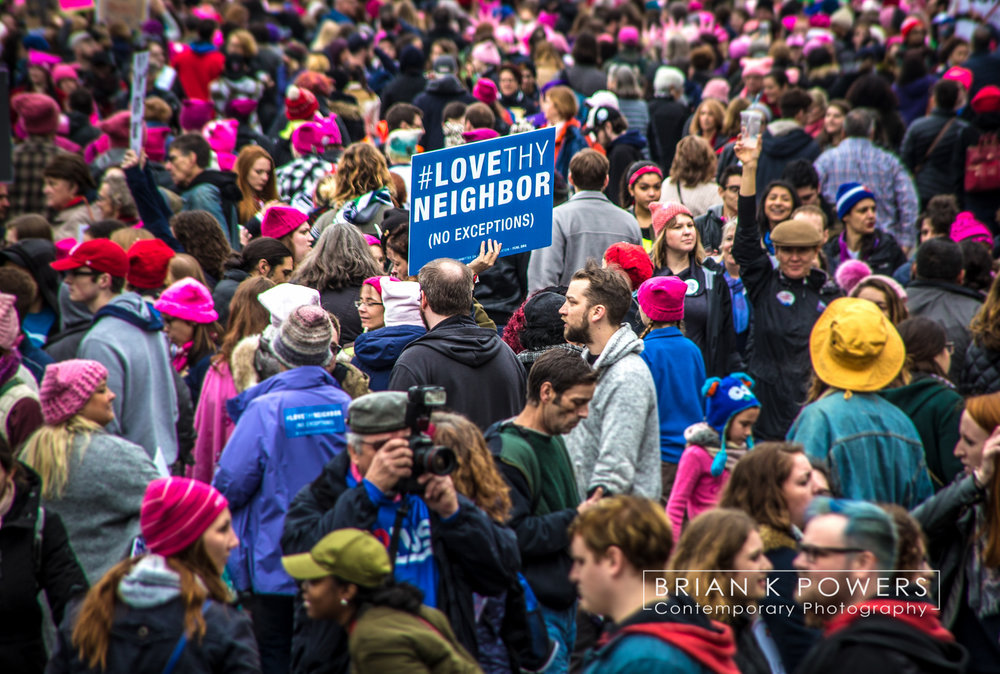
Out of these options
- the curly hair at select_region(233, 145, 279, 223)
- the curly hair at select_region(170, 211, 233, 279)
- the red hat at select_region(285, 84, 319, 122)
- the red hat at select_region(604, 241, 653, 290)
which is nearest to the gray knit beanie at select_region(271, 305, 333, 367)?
the red hat at select_region(604, 241, 653, 290)

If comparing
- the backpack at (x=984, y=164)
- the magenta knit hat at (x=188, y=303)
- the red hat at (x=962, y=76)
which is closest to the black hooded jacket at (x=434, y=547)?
the magenta knit hat at (x=188, y=303)

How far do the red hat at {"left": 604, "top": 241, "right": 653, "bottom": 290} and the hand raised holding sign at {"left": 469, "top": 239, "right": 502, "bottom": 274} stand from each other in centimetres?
89

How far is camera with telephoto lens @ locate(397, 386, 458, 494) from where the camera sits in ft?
12.6

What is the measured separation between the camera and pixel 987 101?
474 inches

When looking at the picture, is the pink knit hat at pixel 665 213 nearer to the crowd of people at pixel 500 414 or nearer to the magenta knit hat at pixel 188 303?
the crowd of people at pixel 500 414

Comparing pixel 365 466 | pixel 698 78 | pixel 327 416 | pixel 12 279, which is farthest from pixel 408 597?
pixel 698 78

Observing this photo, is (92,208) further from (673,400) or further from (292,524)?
(292,524)

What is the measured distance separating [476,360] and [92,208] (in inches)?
258

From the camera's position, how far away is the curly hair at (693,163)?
9781 mm

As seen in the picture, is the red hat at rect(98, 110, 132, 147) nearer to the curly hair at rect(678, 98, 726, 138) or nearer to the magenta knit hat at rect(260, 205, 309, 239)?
the magenta knit hat at rect(260, 205, 309, 239)

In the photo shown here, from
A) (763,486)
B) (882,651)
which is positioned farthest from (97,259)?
(882,651)

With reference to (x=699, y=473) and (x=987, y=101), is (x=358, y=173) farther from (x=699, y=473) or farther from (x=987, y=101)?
(x=987, y=101)

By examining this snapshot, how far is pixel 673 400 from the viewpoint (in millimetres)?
6355

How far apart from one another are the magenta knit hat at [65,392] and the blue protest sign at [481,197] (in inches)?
85.3
